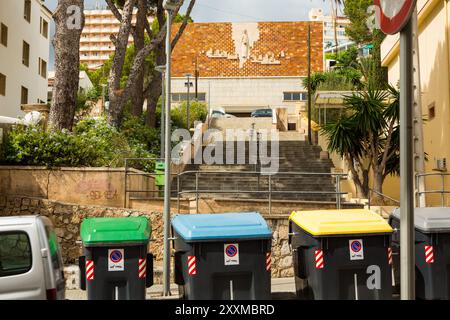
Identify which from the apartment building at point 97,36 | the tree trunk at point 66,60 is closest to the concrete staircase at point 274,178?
the tree trunk at point 66,60

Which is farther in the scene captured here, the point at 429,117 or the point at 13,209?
the point at 429,117

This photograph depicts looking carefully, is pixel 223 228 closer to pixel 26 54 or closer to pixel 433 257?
pixel 433 257

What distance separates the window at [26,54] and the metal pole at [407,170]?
32467 millimetres

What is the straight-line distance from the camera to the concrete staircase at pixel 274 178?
55.2ft

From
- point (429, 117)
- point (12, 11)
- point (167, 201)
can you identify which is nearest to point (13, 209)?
point (167, 201)

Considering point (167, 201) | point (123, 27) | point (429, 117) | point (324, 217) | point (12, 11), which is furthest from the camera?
point (12, 11)

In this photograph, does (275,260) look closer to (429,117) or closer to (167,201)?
(167,201)

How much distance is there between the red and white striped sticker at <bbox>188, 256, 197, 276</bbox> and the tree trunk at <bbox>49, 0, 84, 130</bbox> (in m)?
10.4

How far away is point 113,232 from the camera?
725cm

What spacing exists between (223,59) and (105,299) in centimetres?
4735

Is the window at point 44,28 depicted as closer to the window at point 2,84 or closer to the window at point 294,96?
the window at point 2,84

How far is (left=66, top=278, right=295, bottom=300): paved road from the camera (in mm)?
9084

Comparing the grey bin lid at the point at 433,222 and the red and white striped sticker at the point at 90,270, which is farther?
the grey bin lid at the point at 433,222

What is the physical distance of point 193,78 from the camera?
52.2 meters
